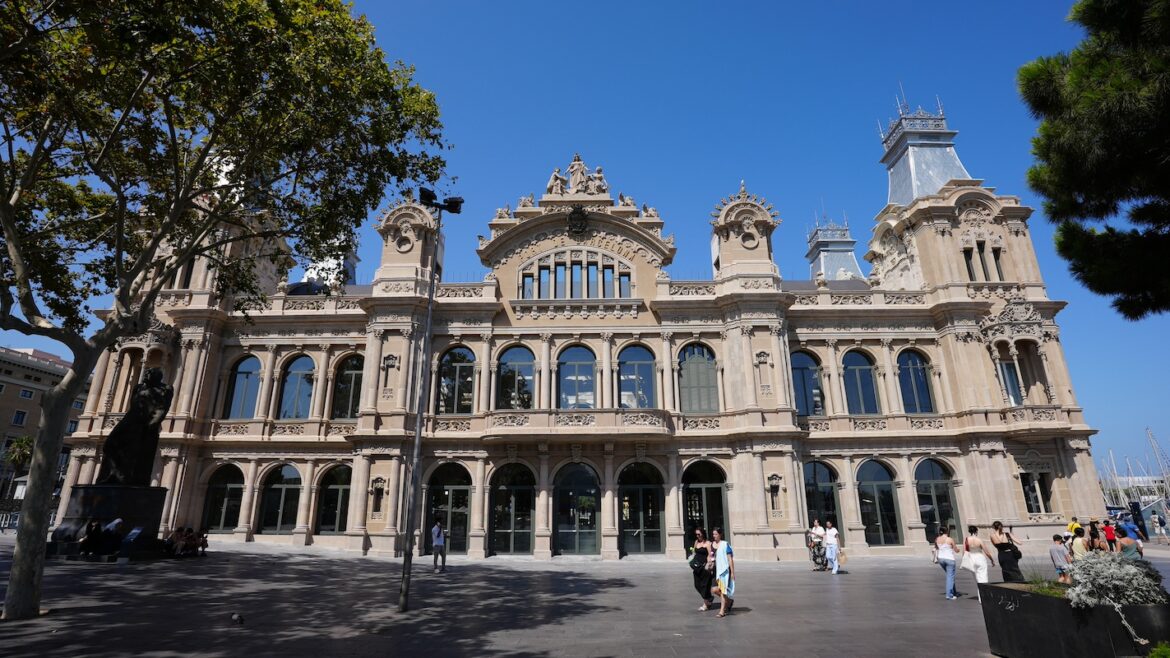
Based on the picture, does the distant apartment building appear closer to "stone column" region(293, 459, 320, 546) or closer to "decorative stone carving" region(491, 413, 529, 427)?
"stone column" region(293, 459, 320, 546)

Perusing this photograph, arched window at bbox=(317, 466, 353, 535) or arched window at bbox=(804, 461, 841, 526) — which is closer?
arched window at bbox=(804, 461, 841, 526)

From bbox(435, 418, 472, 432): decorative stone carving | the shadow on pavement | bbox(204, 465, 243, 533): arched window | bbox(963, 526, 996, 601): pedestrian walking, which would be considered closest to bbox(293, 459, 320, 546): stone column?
bbox(204, 465, 243, 533): arched window

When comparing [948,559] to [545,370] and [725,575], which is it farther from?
[545,370]

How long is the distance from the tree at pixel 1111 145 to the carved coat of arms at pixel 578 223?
21.0m

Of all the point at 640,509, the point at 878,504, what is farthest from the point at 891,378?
the point at 640,509

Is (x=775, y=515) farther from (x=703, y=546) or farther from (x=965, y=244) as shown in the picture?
(x=965, y=244)

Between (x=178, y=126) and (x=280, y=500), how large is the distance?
1873cm

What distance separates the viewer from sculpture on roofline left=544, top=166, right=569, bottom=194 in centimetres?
2995

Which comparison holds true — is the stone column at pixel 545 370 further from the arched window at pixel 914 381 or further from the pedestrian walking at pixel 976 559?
the arched window at pixel 914 381

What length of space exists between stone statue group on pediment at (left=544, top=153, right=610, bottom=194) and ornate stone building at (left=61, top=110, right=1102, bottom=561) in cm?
17

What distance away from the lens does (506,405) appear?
26969mm

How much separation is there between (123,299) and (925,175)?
3861cm

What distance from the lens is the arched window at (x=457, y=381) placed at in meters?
27.0

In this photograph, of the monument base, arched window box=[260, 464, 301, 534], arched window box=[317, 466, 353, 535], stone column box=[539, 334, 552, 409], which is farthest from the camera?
arched window box=[260, 464, 301, 534]
